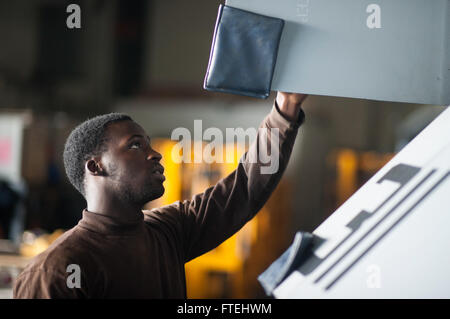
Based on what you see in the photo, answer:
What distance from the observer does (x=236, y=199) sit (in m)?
1.43

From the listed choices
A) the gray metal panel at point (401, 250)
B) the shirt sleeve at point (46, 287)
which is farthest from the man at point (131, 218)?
the gray metal panel at point (401, 250)

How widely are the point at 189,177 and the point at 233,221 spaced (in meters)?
3.24

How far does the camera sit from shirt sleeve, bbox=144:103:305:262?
1383 mm

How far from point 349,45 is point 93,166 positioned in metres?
0.69

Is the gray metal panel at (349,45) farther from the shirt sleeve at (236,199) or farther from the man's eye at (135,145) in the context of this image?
the man's eye at (135,145)

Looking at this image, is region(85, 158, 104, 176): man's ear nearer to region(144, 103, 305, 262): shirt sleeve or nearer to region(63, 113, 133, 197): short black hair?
region(63, 113, 133, 197): short black hair

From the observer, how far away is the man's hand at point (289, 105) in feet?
4.36

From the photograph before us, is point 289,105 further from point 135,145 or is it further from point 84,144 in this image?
point 84,144

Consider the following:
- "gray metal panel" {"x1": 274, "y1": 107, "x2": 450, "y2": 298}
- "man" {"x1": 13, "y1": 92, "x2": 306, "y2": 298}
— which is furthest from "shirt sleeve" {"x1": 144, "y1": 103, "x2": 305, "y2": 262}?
"gray metal panel" {"x1": 274, "y1": 107, "x2": 450, "y2": 298}

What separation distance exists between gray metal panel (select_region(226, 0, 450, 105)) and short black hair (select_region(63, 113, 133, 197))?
435 millimetres

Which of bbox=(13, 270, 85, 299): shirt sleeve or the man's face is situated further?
the man's face

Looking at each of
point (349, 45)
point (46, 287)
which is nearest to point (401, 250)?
point (349, 45)

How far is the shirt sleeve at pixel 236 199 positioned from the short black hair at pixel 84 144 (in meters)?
0.24
